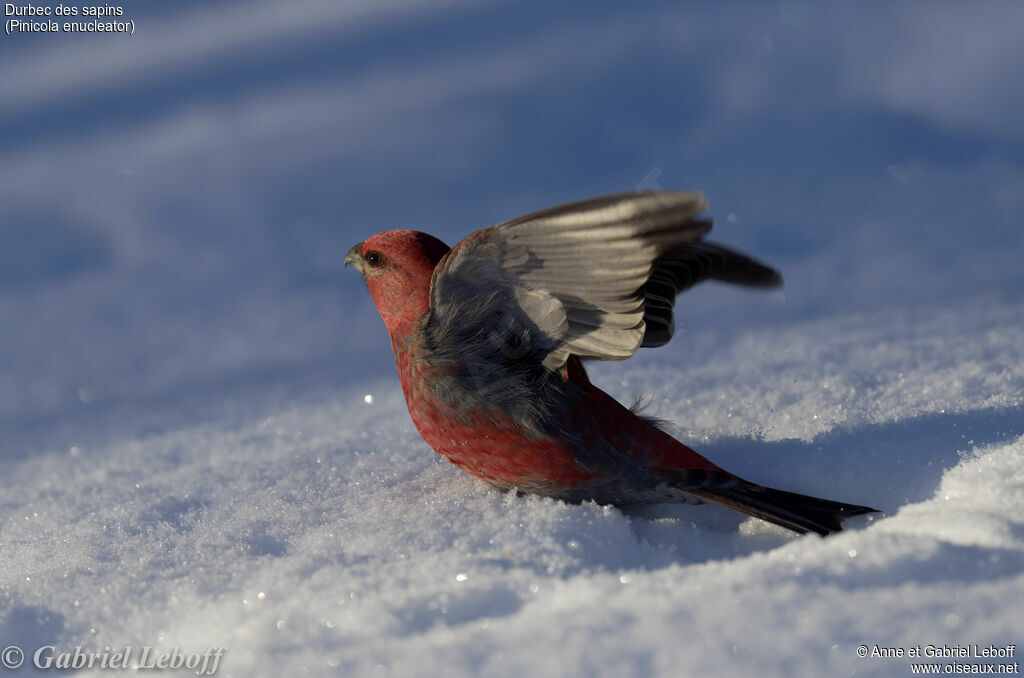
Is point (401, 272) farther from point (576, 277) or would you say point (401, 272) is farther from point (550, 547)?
point (550, 547)

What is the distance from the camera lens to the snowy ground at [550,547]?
1.39 metres

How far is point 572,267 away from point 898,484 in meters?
1.11

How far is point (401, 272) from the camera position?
223cm

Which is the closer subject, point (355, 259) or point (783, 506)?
point (783, 506)

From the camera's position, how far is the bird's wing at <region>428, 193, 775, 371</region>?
63.9 inches

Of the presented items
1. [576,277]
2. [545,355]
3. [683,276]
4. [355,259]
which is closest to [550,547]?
[545,355]

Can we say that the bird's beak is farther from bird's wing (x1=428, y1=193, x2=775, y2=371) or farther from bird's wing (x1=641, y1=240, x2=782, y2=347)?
bird's wing (x1=641, y1=240, x2=782, y2=347)

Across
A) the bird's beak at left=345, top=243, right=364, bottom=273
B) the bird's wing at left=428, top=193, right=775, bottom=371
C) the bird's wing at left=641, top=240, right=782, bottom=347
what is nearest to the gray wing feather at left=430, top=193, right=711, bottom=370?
the bird's wing at left=428, top=193, right=775, bottom=371

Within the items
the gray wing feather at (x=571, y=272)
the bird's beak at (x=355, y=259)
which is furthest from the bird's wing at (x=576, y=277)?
the bird's beak at (x=355, y=259)

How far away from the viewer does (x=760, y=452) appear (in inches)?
94.3

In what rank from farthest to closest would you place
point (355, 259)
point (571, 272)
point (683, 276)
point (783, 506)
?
point (355, 259)
point (683, 276)
point (783, 506)
point (571, 272)

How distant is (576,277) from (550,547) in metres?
0.58

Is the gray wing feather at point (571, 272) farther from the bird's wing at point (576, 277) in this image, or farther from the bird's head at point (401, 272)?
the bird's head at point (401, 272)

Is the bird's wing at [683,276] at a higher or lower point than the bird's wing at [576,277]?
higher
